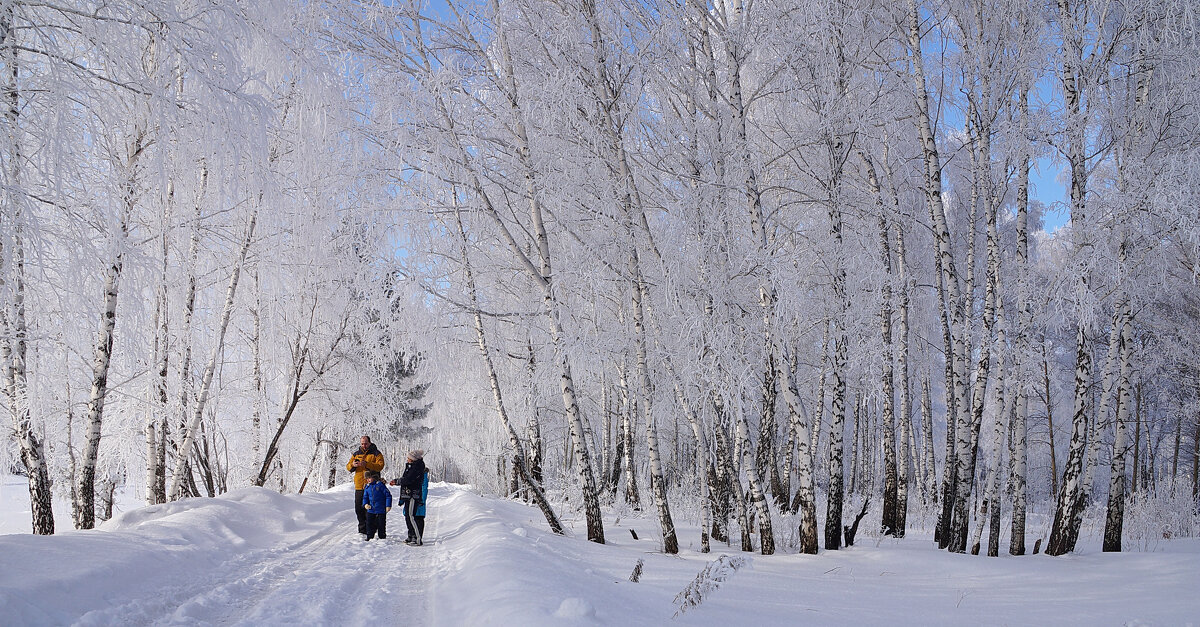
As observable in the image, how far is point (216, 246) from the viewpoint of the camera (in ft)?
31.1

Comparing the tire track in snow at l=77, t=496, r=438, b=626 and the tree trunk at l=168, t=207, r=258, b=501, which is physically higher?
the tree trunk at l=168, t=207, r=258, b=501

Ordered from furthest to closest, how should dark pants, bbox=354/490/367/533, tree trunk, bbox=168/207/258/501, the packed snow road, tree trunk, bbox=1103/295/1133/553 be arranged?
tree trunk, bbox=168/207/258/501 → dark pants, bbox=354/490/367/533 → tree trunk, bbox=1103/295/1133/553 → the packed snow road

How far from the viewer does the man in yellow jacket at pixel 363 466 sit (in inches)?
378

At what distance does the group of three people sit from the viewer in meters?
9.08

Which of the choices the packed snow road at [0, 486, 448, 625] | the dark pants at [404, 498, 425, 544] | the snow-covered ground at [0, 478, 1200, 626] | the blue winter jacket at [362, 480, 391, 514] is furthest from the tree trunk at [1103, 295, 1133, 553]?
the blue winter jacket at [362, 480, 391, 514]

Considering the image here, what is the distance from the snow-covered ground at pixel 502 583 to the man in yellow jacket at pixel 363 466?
0.54 m

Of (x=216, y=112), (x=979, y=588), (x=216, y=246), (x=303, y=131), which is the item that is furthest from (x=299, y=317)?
(x=979, y=588)

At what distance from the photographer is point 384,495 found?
30.7 feet

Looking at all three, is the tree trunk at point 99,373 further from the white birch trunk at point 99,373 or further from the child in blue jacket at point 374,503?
the child in blue jacket at point 374,503

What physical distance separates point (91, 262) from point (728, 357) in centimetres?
577

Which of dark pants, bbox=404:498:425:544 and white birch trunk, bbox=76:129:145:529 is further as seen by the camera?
dark pants, bbox=404:498:425:544

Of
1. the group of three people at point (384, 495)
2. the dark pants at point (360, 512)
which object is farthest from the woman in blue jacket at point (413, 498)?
the dark pants at point (360, 512)

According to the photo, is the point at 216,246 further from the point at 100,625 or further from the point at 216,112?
the point at 100,625

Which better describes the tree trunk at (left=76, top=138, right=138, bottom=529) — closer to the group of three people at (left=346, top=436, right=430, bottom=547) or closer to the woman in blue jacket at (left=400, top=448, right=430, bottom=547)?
the group of three people at (left=346, top=436, right=430, bottom=547)
